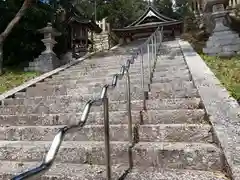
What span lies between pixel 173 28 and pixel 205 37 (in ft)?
25.9

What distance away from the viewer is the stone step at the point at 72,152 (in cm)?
284

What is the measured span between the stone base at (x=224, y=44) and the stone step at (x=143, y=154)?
6.97 m

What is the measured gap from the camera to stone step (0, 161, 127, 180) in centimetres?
251

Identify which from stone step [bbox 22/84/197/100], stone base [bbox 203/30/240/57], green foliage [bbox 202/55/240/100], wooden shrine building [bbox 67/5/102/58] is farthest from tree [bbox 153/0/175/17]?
stone step [bbox 22/84/197/100]

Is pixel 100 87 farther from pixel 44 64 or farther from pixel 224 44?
pixel 224 44

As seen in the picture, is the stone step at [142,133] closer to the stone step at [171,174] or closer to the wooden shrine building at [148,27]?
the stone step at [171,174]

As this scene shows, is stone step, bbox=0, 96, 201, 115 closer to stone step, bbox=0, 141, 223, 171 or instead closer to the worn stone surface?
the worn stone surface

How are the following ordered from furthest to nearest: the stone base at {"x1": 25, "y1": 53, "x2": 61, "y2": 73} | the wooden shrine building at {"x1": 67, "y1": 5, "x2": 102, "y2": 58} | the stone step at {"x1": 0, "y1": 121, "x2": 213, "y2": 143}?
the wooden shrine building at {"x1": 67, "y1": 5, "x2": 102, "y2": 58}, the stone base at {"x1": 25, "y1": 53, "x2": 61, "y2": 73}, the stone step at {"x1": 0, "y1": 121, "x2": 213, "y2": 143}

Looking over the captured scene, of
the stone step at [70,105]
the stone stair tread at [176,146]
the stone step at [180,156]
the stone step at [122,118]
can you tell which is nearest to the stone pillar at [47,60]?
the stone step at [70,105]

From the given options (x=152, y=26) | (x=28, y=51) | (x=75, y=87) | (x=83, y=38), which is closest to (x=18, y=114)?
(x=75, y=87)

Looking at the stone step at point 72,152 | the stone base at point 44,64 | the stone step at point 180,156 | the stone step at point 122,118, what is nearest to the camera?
the stone step at point 180,156

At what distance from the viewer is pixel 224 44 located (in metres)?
9.27

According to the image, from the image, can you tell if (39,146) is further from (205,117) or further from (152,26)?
(152,26)

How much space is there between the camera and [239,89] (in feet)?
14.5
